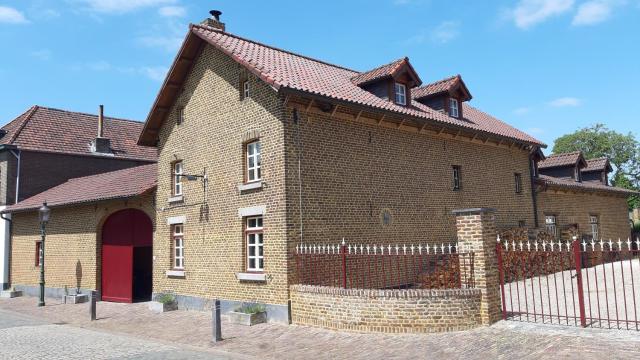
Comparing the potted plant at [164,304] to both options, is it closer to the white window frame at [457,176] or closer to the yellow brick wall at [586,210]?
the white window frame at [457,176]

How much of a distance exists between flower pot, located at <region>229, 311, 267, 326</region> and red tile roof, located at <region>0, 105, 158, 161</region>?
17.0m

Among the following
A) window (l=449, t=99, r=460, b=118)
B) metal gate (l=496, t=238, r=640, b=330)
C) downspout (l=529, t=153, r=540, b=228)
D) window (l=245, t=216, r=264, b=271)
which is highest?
window (l=449, t=99, r=460, b=118)

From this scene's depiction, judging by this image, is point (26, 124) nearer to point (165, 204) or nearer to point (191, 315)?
point (165, 204)

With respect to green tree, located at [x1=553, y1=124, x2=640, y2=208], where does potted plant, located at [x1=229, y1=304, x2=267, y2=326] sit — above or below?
below

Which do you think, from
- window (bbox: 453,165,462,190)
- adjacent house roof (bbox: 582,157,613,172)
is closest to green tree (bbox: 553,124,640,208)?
adjacent house roof (bbox: 582,157,613,172)

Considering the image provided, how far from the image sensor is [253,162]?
1442 cm

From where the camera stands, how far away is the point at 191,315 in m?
14.9

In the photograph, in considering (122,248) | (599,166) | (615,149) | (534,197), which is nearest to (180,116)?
(122,248)

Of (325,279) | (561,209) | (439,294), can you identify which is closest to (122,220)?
(325,279)

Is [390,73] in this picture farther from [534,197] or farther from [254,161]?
[534,197]

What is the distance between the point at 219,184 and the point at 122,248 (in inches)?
260

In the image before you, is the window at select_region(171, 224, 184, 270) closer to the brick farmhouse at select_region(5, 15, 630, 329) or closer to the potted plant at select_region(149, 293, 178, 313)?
the brick farmhouse at select_region(5, 15, 630, 329)

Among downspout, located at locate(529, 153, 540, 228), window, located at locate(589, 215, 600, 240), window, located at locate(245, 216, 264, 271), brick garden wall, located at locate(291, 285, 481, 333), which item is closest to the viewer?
brick garden wall, located at locate(291, 285, 481, 333)

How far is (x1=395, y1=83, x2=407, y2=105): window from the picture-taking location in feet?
56.9
